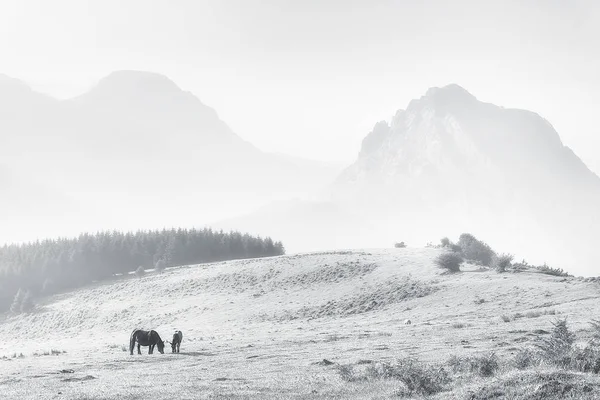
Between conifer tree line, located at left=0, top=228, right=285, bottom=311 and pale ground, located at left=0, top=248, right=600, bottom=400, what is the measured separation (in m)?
12.2

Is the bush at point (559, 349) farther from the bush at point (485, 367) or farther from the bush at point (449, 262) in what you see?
the bush at point (449, 262)

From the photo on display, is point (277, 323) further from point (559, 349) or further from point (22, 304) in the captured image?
point (22, 304)

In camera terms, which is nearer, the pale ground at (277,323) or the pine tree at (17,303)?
the pale ground at (277,323)

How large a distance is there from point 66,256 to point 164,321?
200ft

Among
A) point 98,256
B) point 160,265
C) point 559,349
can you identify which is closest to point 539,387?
point 559,349

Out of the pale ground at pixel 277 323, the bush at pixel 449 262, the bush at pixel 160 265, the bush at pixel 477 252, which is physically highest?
the bush at pixel 160 265

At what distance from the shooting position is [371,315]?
1887 inches

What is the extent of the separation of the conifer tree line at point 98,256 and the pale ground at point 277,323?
480 inches

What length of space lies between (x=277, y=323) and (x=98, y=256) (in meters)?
78.9

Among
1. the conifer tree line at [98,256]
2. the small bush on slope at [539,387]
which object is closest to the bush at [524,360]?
the small bush on slope at [539,387]

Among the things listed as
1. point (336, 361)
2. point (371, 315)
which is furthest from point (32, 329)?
point (336, 361)

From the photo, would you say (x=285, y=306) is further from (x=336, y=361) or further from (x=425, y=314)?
(x=336, y=361)

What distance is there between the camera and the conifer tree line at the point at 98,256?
106 m

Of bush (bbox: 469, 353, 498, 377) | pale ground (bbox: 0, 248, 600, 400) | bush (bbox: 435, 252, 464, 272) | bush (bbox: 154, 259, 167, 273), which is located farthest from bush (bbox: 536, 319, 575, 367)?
bush (bbox: 154, 259, 167, 273)
